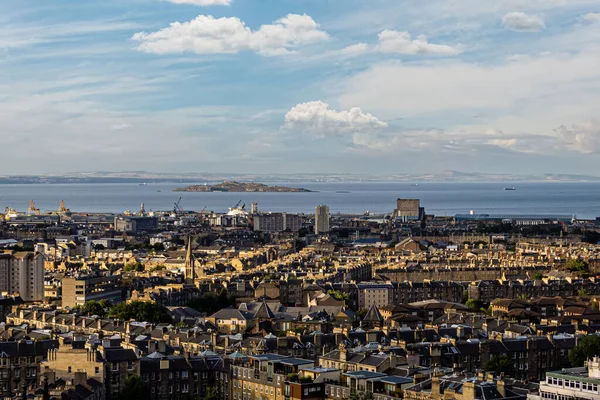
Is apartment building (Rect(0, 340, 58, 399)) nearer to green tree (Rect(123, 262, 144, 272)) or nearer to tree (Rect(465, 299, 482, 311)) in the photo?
tree (Rect(465, 299, 482, 311))

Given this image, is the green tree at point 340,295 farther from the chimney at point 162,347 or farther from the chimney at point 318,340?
the chimney at point 162,347

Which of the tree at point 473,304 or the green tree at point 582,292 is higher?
the green tree at point 582,292

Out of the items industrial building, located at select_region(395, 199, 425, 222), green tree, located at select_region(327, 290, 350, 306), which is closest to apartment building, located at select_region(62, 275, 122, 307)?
green tree, located at select_region(327, 290, 350, 306)

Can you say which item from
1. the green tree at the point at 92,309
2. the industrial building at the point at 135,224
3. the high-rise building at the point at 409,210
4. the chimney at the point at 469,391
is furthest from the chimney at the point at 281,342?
the high-rise building at the point at 409,210

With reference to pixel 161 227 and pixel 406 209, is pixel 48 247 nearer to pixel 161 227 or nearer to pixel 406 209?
pixel 161 227

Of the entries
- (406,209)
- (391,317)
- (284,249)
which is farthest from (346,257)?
(406,209)

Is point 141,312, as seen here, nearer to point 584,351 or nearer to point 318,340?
point 318,340

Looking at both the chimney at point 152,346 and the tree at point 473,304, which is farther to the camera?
the tree at point 473,304

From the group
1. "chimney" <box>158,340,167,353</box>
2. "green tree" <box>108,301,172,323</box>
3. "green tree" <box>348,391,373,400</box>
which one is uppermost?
"chimney" <box>158,340,167,353</box>
